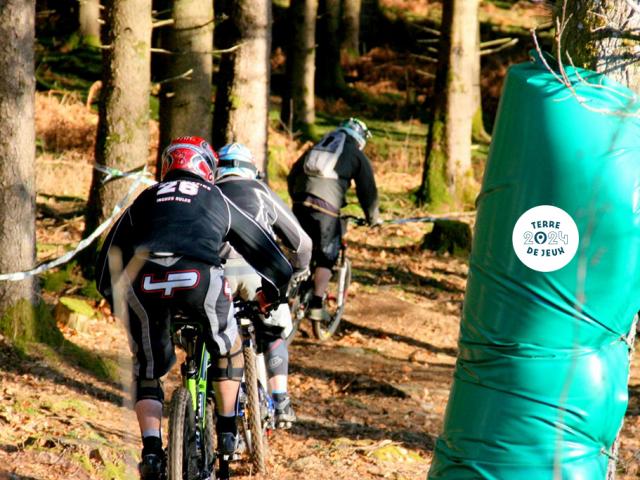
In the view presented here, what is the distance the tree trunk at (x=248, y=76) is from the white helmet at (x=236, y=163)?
435 cm

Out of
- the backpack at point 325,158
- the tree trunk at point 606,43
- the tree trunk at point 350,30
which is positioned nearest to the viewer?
the tree trunk at point 606,43

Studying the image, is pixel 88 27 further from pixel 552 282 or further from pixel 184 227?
pixel 552 282

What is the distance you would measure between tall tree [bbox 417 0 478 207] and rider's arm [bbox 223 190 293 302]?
430 inches

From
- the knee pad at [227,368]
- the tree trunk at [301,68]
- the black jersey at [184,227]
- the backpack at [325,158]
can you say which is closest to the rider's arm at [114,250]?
the black jersey at [184,227]


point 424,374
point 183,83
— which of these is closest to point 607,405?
point 424,374

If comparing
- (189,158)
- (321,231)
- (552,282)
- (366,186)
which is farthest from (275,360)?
(366,186)

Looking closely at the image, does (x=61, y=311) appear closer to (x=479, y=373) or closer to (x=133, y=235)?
(x=133, y=235)

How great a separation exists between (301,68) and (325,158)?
1333 centimetres

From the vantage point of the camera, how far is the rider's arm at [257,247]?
5547mm

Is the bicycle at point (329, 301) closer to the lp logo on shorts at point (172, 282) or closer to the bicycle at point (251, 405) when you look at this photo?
the bicycle at point (251, 405)

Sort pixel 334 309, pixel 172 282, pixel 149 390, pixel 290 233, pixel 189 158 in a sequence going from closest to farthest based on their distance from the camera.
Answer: pixel 172 282 < pixel 149 390 < pixel 189 158 < pixel 290 233 < pixel 334 309

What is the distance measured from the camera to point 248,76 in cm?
1152

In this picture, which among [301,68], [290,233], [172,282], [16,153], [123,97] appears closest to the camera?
[172,282]

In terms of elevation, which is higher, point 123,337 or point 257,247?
point 257,247
